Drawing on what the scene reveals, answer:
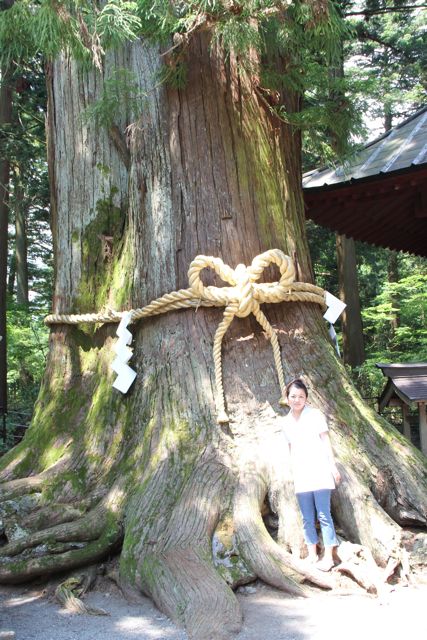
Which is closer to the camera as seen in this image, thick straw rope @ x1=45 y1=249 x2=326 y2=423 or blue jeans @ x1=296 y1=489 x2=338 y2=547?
blue jeans @ x1=296 y1=489 x2=338 y2=547

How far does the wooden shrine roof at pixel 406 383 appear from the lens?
691 centimetres

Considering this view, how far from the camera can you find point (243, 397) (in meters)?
3.39

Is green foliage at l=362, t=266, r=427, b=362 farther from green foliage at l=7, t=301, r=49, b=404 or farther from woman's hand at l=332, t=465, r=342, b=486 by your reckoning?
woman's hand at l=332, t=465, r=342, b=486

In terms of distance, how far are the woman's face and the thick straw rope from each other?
271 mm

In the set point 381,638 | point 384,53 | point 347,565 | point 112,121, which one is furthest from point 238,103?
point 384,53

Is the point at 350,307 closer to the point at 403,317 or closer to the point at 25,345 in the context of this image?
the point at 403,317

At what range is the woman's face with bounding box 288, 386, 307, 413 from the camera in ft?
10.2

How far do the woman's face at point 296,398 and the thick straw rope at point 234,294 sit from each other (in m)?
0.27

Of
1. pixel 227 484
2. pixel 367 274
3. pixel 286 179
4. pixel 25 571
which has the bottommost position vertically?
pixel 25 571

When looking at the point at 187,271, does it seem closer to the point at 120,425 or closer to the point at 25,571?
the point at 120,425

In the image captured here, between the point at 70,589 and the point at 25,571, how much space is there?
→ 0.26m

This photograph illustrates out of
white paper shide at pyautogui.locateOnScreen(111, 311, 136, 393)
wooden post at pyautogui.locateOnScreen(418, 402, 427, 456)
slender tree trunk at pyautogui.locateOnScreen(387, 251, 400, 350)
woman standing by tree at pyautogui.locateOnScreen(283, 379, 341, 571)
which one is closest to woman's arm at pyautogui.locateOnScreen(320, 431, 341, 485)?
woman standing by tree at pyautogui.locateOnScreen(283, 379, 341, 571)

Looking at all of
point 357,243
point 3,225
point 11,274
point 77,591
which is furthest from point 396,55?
point 77,591

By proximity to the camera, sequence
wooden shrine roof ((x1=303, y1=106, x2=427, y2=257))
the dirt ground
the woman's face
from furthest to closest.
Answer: wooden shrine roof ((x1=303, y1=106, x2=427, y2=257)) → the woman's face → the dirt ground
